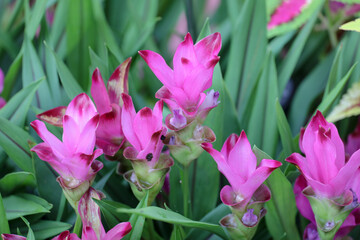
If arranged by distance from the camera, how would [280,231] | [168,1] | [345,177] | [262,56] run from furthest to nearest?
[168,1] → [262,56] → [280,231] → [345,177]

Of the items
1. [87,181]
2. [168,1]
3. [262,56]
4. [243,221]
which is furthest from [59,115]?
[168,1]

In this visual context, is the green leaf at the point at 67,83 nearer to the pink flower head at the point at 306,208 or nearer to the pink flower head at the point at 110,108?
the pink flower head at the point at 110,108

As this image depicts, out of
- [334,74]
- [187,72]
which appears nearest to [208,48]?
[187,72]

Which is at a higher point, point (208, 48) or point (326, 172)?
point (208, 48)

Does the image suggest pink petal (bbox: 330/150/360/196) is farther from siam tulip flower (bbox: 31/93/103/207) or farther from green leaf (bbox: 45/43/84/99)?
green leaf (bbox: 45/43/84/99)

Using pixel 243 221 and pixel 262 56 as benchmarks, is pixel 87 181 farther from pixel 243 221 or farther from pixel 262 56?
pixel 262 56

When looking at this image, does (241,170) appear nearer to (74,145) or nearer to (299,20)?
(74,145)
